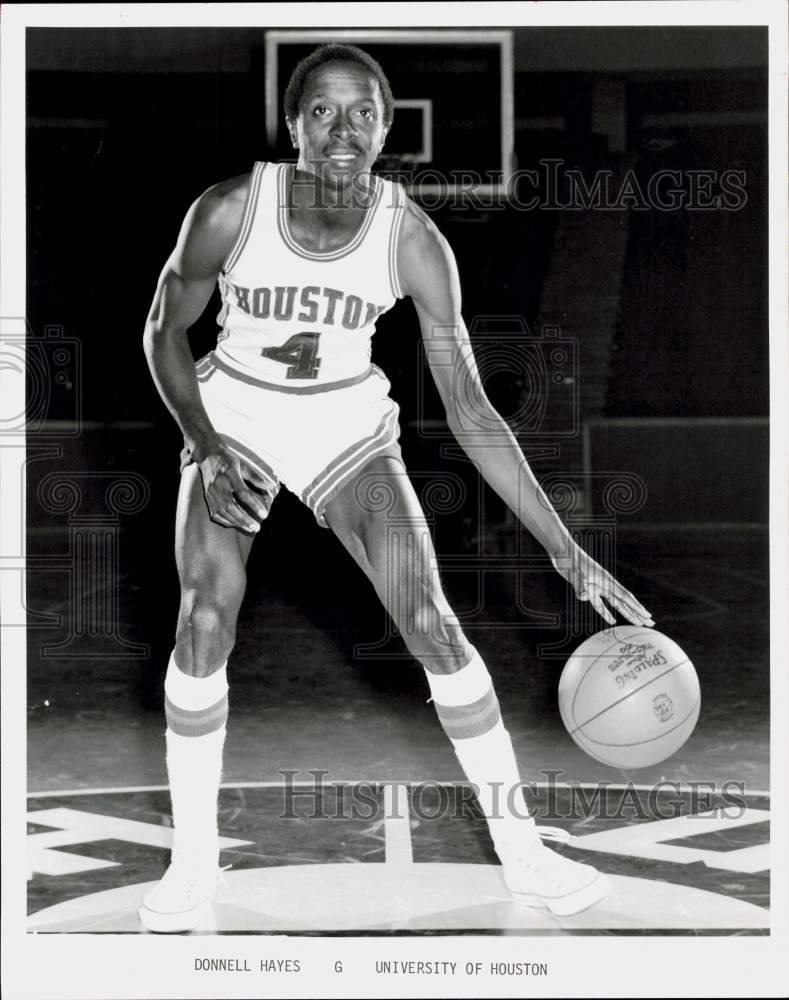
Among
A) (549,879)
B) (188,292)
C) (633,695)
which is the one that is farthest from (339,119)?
(549,879)

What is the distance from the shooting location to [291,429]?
3674 mm

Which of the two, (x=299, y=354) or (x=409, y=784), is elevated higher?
(x=299, y=354)

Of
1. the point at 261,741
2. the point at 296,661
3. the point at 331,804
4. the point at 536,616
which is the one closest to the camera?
the point at 331,804

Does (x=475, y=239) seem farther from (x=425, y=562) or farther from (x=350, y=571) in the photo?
(x=425, y=562)

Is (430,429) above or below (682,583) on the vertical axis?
above

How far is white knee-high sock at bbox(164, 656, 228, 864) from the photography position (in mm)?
3566

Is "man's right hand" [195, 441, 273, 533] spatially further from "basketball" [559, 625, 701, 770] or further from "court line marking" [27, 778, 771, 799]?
"court line marking" [27, 778, 771, 799]

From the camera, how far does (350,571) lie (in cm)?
1120

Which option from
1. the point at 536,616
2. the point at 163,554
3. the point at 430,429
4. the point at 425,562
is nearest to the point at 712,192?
the point at 425,562

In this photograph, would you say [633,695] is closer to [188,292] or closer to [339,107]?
[188,292]

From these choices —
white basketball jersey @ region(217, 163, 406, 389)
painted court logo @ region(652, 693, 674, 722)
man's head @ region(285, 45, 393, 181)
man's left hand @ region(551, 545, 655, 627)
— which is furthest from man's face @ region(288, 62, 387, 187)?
painted court logo @ region(652, 693, 674, 722)

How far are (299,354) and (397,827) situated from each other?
1.63 metres

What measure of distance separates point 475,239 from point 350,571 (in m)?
4.68

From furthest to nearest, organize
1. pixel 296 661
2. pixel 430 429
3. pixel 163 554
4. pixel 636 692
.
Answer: pixel 430 429
pixel 163 554
pixel 296 661
pixel 636 692
